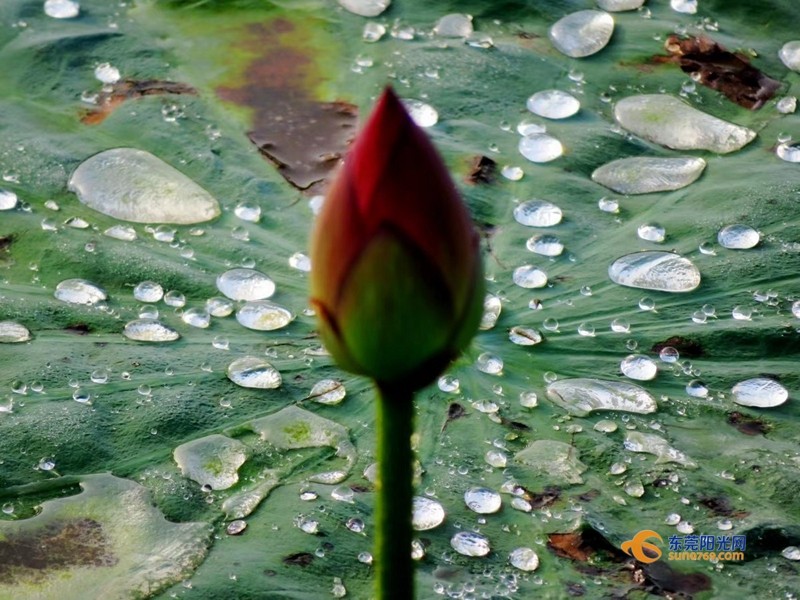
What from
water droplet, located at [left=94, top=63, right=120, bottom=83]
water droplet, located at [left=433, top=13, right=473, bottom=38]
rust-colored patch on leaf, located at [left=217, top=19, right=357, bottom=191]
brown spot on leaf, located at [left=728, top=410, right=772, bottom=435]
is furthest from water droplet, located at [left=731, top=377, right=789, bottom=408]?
water droplet, located at [left=94, top=63, right=120, bottom=83]

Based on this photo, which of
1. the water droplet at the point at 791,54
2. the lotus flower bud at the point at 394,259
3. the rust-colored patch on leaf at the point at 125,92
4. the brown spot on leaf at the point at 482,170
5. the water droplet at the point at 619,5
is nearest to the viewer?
the lotus flower bud at the point at 394,259

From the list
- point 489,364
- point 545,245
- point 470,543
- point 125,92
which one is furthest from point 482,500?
point 125,92

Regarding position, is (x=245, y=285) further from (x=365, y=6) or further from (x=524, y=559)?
(x=365, y=6)

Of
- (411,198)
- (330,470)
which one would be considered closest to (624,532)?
(330,470)

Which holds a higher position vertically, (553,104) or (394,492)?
(394,492)

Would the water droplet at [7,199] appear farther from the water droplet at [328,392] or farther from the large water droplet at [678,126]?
the large water droplet at [678,126]

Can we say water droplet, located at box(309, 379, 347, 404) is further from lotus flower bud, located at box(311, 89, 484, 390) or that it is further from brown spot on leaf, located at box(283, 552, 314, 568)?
lotus flower bud, located at box(311, 89, 484, 390)

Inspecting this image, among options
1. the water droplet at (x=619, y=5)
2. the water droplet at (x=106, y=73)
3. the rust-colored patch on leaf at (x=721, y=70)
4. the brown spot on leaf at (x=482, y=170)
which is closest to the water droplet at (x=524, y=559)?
the brown spot on leaf at (x=482, y=170)
